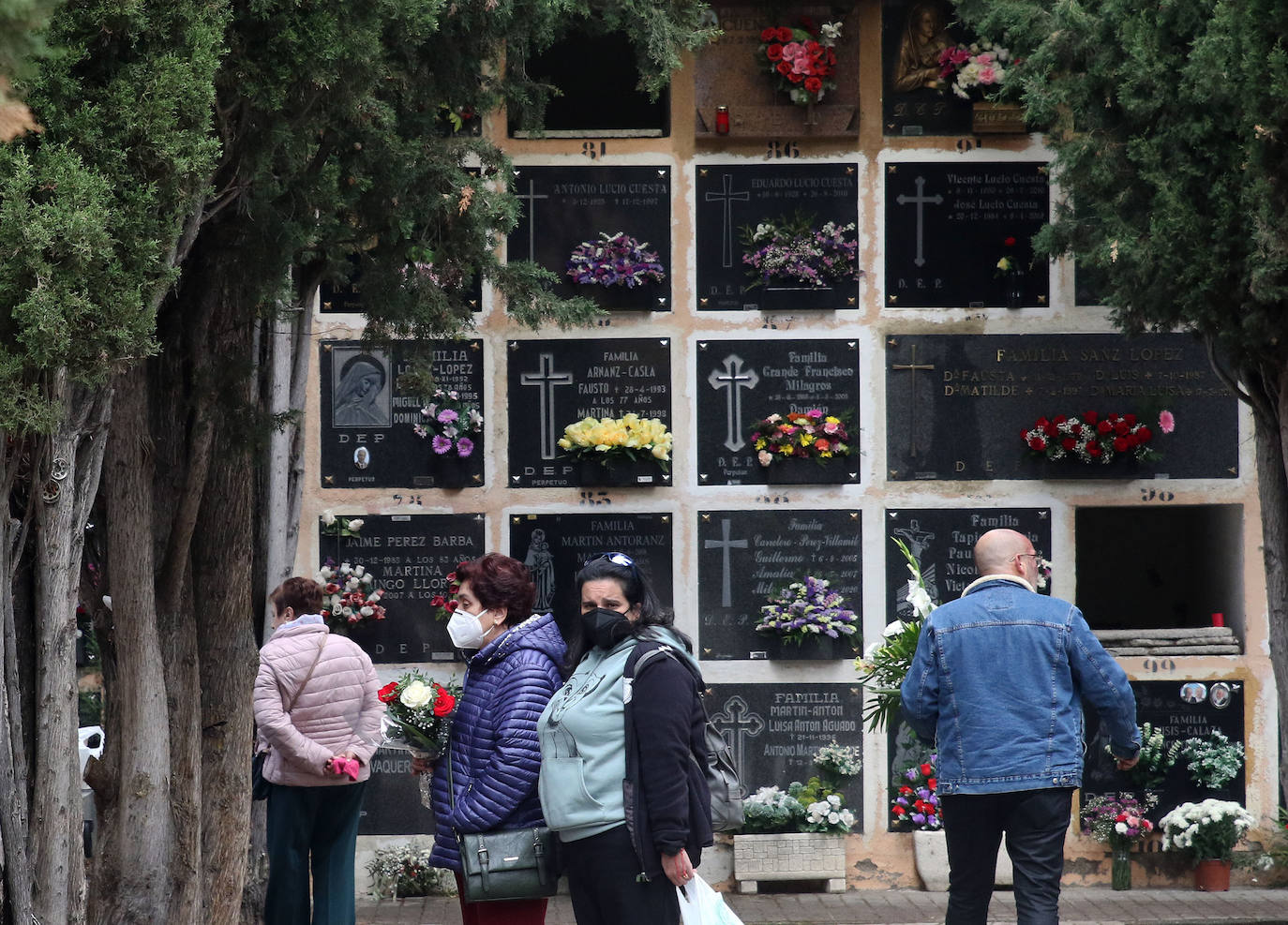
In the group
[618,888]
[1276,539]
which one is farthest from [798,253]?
[618,888]

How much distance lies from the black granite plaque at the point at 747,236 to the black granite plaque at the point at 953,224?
0.89ft

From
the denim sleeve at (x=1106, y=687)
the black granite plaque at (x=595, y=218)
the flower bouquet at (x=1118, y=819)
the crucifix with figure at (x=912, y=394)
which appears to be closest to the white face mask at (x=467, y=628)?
the denim sleeve at (x=1106, y=687)

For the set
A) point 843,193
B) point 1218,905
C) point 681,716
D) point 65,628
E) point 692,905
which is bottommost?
point 1218,905

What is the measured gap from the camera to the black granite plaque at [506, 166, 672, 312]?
7.97 meters

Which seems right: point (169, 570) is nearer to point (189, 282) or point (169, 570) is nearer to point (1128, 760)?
point (189, 282)

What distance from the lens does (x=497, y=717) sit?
14.6 ft

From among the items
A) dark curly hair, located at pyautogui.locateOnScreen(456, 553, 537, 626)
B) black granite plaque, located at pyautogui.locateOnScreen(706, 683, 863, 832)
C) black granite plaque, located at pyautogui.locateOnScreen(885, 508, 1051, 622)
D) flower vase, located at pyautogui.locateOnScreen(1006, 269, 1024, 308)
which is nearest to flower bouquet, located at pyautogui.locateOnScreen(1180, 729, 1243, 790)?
black granite plaque, located at pyautogui.locateOnScreen(885, 508, 1051, 622)

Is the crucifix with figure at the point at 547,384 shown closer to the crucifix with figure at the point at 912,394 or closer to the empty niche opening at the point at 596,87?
the empty niche opening at the point at 596,87

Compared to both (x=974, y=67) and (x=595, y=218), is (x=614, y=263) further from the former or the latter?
(x=974, y=67)

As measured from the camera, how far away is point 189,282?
473 cm

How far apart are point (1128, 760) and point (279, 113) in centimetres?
316

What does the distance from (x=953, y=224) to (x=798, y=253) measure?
2.91 feet

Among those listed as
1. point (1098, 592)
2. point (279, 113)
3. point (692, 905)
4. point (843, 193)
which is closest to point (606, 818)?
point (692, 905)

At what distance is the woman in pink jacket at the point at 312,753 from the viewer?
18.2 feet
